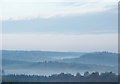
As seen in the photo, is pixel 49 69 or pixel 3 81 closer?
pixel 3 81

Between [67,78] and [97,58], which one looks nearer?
[67,78]

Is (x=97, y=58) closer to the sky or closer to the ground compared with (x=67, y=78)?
closer to the sky

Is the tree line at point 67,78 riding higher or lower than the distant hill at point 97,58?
lower

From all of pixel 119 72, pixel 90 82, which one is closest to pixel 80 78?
pixel 90 82

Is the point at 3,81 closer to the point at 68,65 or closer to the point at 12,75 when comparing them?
the point at 12,75

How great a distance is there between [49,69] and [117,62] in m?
2.19

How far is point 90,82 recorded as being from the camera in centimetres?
977

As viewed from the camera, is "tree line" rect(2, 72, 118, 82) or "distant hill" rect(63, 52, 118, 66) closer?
"tree line" rect(2, 72, 118, 82)

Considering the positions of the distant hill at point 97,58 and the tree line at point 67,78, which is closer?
the tree line at point 67,78

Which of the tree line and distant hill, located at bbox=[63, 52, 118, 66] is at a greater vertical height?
distant hill, located at bbox=[63, 52, 118, 66]

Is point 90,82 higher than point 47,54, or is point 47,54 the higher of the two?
point 47,54

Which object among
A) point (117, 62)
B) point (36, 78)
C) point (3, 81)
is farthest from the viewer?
point (117, 62)

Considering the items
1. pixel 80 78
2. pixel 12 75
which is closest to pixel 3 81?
pixel 12 75

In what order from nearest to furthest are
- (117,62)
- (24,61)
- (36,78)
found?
1. (36,78)
2. (117,62)
3. (24,61)
